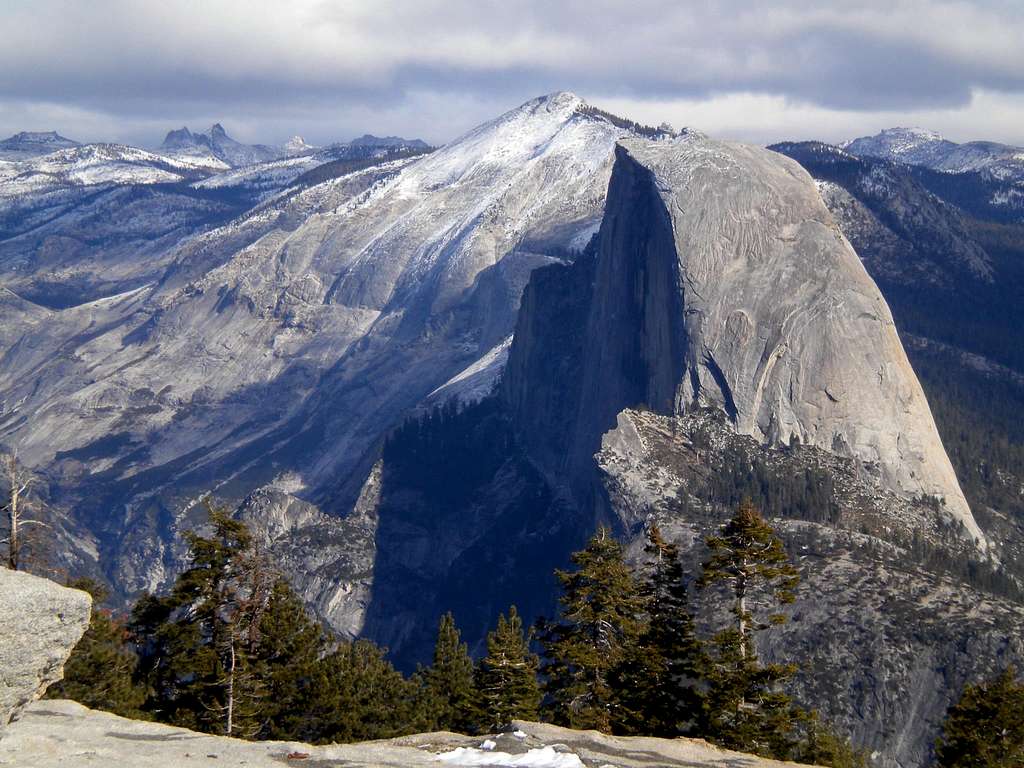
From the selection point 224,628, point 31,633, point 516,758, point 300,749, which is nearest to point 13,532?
point 224,628

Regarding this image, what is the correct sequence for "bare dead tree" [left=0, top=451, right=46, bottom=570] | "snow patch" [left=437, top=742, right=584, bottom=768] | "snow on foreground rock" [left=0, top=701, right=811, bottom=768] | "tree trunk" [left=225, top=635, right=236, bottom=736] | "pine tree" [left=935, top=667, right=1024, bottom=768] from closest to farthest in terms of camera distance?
"snow on foreground rock" [left=0, top=701, right=811, bottom=768], "snow patch" [left=437, top=742, right=584, bottom=768], "bare dead tree" [left=0, top=451, right=46, bottom=570], "tree trunk" [left=225, top=635, right=236, bottom=736], "pine tree" [left=935, top=667, right=1024, bottom=768]

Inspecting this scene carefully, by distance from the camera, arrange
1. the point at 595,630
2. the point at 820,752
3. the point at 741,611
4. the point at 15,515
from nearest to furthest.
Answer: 1. the point at 15,515
2. the point at 741,611
3. the point at 595,630
4. the point at 820,752

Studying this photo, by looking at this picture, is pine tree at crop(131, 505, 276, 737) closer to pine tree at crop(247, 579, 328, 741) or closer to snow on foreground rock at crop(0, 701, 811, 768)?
pine tree at crop(247, 579, 328, 741)

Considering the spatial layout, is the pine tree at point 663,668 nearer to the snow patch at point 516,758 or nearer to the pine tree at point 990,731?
the pine tree at point 990,731

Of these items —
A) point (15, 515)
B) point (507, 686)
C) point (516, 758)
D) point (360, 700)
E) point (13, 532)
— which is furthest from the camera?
point (360, 700)

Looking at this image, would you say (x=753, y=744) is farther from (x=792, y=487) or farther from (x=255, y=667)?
(x=792, y=487)

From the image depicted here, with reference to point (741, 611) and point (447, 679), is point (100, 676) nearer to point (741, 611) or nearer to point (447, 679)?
point (447, 679)

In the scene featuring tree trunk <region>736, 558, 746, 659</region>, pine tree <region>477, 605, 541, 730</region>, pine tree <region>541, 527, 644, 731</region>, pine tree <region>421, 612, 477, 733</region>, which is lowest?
pine tree <region>421, 612, 477, 733</region>

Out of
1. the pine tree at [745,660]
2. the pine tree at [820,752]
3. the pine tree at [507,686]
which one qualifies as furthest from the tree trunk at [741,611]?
the pine tree at [820,752]

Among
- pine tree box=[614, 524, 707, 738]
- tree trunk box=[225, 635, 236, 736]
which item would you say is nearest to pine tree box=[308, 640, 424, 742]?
tree trunk box=[225, 635, 236, 736]
